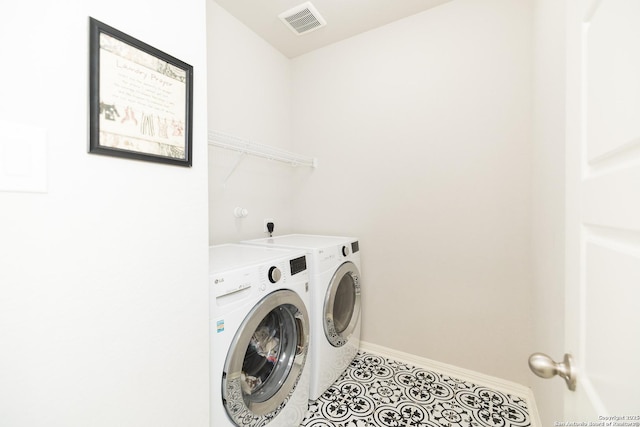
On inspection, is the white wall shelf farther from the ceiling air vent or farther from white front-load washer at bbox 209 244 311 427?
the ceiling air vent

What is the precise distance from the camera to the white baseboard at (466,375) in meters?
1.63

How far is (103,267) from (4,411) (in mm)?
343

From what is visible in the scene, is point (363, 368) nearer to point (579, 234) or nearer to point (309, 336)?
point (309, 336)

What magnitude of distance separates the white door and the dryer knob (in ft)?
3.43

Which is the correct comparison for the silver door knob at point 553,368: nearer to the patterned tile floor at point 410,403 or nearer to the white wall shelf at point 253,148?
the patterned tile floor at point 410,403

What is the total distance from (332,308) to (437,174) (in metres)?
1.23

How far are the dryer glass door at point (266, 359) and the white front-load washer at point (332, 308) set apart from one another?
180 mm

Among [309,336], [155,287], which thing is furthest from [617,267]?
[309,336]

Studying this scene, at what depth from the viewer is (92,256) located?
0.73m

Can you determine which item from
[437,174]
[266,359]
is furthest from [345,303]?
[437,174]

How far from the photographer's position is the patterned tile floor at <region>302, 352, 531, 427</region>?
1516mm

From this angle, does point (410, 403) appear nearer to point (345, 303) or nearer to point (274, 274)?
point (345, 303)

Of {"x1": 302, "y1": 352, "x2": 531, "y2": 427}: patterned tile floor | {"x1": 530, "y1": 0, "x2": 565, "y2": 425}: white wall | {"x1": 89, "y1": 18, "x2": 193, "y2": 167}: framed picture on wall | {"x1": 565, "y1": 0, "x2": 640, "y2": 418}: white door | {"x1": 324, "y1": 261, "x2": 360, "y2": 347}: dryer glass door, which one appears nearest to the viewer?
{"x1": 565, "y1": 0, "x2": 640, "y2": 418}: white door

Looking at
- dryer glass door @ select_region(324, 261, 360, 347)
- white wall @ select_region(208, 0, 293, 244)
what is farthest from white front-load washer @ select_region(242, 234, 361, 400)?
white wall @ select_region(208, 0, 293, 244)
